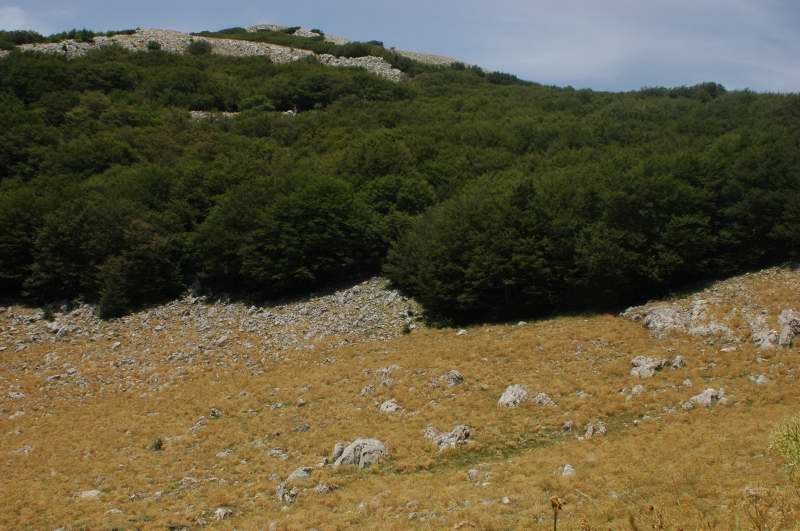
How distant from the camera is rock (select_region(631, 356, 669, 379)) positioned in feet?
68.4

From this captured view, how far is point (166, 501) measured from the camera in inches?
616

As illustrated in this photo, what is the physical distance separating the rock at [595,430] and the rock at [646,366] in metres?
4.22

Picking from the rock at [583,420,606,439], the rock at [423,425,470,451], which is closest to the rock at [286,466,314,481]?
the rock at [423,425,470,451]

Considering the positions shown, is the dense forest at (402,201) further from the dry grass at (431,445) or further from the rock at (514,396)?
the rock at (514,396)

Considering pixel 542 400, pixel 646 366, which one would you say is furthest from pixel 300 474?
pixel 646 366

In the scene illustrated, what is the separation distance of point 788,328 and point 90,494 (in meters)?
24.6

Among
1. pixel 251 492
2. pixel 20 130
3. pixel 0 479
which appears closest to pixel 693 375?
pixel 251 492

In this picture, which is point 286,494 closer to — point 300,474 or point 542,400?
point 300,474

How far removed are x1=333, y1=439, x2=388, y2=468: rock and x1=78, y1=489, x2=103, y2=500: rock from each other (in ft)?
22.6

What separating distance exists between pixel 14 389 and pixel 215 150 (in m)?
32.3

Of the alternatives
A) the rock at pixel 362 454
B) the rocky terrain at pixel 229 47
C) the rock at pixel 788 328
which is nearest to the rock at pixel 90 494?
the rock at pixel 362 454

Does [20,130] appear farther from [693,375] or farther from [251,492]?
[693,375]

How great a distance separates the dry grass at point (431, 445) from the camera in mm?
12117

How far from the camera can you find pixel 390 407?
20719 mm
